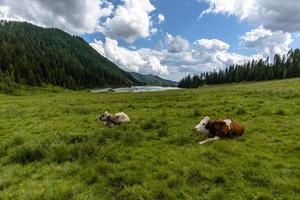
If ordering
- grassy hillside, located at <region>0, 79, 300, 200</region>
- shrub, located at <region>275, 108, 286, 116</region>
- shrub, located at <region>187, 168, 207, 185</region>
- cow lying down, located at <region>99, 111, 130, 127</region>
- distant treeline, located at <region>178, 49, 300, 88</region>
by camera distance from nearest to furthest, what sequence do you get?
grassy hillside, located at <region>0, 79, 300, 200</region>
shrub, located at <region>187, 168, 207, 185</region>
shrub, located at <region>275, 108, 286, 116</region>
cow lying down, located at <region>99, 111, 130, 127</region>
distant treeline, located at <region>178, 49, 300, 88</region>

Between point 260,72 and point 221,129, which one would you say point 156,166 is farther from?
point 260,72

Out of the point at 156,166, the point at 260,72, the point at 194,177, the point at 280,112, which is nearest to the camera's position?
the point at 194,177

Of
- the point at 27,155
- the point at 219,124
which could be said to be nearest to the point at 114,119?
the point at 27,155

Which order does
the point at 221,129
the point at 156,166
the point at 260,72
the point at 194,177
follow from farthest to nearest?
the point at 260,72 → the point at 221,129 → the point at 156,166 → the point at 194,177

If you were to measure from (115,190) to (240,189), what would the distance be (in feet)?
10.9

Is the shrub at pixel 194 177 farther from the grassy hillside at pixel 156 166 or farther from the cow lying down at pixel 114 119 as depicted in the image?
the cow lying down at pixel 114 119

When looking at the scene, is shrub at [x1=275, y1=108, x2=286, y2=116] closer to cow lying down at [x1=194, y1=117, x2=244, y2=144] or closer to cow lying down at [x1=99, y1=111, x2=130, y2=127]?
cow lying down at [x1=194, y1=117, x2=244, y2=144]

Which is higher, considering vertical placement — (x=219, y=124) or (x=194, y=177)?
(x=219, y=124)

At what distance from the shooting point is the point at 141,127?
1425 cm

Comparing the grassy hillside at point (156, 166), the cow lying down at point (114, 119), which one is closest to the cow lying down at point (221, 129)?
the grassy hillside at point (156, 166)

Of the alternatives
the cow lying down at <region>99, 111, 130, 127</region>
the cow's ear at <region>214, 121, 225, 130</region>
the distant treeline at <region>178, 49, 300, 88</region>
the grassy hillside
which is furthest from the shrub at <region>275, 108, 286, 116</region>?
the distant treeline at <region>178, 49, 300, 88</region>

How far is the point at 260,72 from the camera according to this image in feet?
403

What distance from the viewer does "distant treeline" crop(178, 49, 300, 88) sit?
115 m

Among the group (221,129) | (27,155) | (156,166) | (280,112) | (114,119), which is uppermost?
(280,112)
